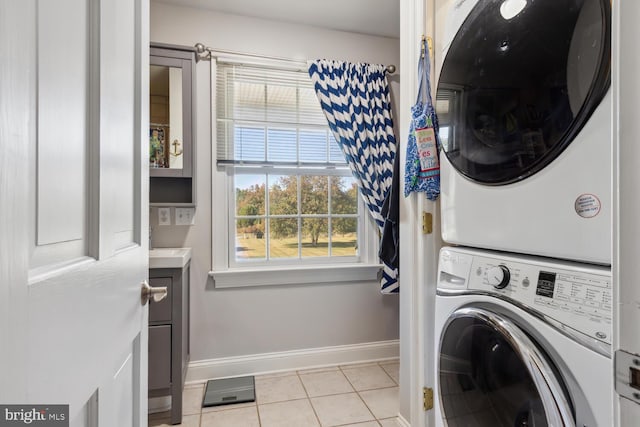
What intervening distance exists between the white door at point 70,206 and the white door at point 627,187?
72 centimetres

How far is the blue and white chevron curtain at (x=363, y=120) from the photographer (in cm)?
234

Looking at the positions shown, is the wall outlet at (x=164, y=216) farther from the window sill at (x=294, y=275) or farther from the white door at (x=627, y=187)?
the white door at (x=627, y=187)

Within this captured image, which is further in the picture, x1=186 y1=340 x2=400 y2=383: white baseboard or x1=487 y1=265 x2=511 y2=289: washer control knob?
x1=186 y1=340 x2=400 y2=383: white baseboard

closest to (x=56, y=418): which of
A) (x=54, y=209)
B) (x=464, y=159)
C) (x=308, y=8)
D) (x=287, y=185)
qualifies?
(x=54, y=209)

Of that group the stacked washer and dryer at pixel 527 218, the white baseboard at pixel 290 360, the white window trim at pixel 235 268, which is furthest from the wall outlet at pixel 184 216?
the stacked washer and dryer at pixel 527 218

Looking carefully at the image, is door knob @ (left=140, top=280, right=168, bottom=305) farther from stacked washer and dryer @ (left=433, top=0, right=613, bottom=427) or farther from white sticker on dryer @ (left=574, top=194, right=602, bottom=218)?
white sticker on dryer @ (left=574, top=194, right=602, bottom=218)

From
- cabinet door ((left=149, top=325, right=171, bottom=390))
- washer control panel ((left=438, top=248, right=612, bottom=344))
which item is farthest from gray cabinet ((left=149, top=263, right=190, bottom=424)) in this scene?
washer control panel ((left=438, top=248, right=612, bottom=344))

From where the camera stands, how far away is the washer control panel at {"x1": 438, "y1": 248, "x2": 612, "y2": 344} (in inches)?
26.2

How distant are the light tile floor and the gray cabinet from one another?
20 cm

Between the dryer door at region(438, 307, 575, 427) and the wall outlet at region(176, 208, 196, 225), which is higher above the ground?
the wall outlet at region(176, 208, 196, 225)

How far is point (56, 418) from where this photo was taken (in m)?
0.41

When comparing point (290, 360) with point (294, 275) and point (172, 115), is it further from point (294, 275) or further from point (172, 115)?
point (172, 115)

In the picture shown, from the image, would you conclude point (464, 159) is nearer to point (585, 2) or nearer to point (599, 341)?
point (585, 2)

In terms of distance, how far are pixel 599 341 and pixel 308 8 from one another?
93.4 inches
